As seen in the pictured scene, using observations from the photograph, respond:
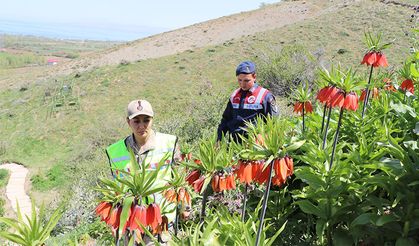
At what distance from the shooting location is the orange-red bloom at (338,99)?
9.00ft

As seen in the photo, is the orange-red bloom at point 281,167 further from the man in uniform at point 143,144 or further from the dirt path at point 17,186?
the dirt path at point 17,186

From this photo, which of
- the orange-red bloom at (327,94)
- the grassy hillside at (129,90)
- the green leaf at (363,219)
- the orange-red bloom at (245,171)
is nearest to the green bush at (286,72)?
the grassy hillside at (129,90)

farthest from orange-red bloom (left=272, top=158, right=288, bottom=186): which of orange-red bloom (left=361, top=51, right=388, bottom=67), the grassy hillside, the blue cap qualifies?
the grassy hillside

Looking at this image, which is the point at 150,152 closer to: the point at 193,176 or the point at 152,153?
the point at 152,153

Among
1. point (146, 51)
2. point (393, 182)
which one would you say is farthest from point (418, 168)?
point (146, 51)

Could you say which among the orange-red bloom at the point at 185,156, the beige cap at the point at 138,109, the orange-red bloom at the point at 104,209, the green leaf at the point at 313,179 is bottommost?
the green leaf at the point at 313,179

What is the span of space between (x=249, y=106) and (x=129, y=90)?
949 inches

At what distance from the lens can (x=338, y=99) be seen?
2.75 m

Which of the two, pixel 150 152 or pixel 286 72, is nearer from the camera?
pixel 150 152

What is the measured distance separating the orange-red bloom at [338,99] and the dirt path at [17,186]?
14.3 meters

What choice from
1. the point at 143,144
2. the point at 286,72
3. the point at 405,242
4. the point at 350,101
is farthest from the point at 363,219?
the point at 286,72

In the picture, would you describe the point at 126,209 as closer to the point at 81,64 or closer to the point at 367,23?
the point at 367,23

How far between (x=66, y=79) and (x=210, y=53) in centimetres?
1201

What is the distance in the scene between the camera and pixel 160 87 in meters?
27.2
